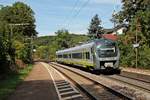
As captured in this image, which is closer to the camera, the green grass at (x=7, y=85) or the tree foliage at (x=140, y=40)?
the green grass at (x=7, y=85)

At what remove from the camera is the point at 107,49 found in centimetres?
3522

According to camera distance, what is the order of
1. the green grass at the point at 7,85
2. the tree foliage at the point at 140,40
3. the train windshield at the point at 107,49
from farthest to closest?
the tree foliage at the point at 140,40
the train windshield at the point at 107,49
the green grass at the point at 7,85

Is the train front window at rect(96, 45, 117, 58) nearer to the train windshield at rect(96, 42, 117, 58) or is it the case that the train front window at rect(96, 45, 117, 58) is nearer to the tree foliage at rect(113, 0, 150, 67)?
the train windshield at rect(96, 42, 117, 58)

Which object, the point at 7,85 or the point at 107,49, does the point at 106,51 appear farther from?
the point at 7,85

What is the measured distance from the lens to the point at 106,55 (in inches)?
1378

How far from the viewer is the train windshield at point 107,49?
35.0 m

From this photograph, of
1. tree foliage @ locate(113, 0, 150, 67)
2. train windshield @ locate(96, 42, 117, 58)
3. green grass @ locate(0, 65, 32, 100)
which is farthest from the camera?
tree foliage @ locate(113, 0, 150, 67)

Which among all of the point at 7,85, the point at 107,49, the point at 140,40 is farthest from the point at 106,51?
the point at 140,40

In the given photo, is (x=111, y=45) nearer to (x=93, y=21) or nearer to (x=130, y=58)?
(x=130, y=58)

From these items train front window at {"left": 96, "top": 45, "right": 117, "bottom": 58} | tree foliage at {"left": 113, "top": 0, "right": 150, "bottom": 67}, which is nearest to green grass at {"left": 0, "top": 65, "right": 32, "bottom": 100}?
train front window at {"left": 96, "top": 45, "right": 117, "bottom": 58}

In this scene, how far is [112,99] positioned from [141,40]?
119 ft

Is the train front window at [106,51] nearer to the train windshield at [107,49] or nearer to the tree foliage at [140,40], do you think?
the train windshield at [107,49]

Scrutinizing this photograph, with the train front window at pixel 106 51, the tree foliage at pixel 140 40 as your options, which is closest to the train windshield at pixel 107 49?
the train front window at pixel 106 51

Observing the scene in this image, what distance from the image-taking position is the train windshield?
35.0m
